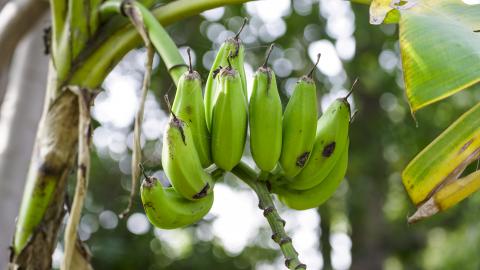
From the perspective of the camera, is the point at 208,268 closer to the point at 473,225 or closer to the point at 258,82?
the point at 473,225

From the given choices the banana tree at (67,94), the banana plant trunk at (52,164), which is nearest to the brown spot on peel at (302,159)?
the banana tree at (67,94)

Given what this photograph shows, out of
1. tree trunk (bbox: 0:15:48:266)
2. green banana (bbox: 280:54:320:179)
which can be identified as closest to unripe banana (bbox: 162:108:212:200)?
green banana (bbox: 280:54:320:179)

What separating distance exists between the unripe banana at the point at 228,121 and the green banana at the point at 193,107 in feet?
0.08

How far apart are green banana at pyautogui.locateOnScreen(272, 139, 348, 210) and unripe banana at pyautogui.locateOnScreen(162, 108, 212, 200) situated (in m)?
0.15

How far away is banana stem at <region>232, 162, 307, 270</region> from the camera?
29.2 inches

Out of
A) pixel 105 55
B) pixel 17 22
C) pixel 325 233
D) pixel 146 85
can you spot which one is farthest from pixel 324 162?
pixel 325 233

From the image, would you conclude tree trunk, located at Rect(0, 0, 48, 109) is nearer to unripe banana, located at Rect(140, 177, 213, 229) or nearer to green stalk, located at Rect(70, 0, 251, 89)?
green stalk, located at Rect(70, 0, 251, 89)

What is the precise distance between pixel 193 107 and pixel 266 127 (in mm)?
96

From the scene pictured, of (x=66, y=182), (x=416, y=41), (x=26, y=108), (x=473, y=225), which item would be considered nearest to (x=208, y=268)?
(x=473, y=225)

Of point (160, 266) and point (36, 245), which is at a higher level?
point (36, 245)

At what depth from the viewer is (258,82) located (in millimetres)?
939

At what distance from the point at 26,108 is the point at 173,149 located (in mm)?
Answer: 844

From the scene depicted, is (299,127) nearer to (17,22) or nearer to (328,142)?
(328,142)

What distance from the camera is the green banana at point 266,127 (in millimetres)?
912
